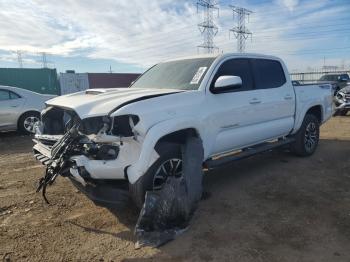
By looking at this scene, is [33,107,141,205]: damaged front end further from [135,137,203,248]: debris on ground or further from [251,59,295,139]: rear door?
[251,59,295,139]: rear door

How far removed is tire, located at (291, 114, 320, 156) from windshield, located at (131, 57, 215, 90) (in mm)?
2758

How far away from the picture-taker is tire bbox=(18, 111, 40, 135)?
10.5 meters

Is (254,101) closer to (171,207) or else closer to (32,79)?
(171,207)

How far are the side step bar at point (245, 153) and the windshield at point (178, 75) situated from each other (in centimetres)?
102

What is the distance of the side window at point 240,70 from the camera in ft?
16.2

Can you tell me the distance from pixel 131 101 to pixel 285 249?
214 cm

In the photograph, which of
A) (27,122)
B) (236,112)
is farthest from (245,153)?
(27,122)

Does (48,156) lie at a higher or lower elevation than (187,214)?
higher

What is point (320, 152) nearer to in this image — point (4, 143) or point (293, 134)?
point (293, 134)

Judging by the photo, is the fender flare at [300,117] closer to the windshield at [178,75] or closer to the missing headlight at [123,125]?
the windshield at [178,75]

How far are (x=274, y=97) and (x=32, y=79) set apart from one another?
18.4 m

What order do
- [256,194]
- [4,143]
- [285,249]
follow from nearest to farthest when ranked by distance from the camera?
1. [285,249]
2. [256,194]
3. [4,143]

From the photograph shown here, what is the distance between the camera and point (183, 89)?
181 inches

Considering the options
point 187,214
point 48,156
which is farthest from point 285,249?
point 48,156
